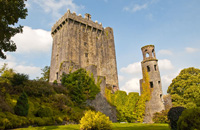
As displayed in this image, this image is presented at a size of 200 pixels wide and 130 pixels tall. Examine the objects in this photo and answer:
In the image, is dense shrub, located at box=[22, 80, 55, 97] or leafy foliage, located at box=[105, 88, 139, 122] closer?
dense shrub, located at box=[22, 80, 55, 97]

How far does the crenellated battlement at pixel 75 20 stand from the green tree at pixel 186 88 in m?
22.0

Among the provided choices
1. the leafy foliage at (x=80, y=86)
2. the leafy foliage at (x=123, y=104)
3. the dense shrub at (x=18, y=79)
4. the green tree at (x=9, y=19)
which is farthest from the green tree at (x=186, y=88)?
the green tree at (x=9, y=19)

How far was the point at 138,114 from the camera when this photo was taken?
27.5 m

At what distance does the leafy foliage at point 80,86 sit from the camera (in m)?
20.8

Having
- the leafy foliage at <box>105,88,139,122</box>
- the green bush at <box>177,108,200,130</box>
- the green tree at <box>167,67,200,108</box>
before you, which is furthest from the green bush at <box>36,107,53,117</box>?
the green tree at <box>167,67,200,108</box>

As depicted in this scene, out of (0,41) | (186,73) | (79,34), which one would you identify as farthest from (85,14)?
(0,41)

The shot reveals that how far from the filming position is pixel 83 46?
37.4 meters

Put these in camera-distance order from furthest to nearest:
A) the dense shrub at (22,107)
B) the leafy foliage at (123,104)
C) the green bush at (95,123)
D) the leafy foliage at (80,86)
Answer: the leafy foliage at (123,104) < the leafy foliage at (80,86) < the dense shrub at (22,107) < the green bush at (95,123)

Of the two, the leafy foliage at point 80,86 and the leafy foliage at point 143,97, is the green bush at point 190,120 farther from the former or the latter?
the leafy foliage at point 143,97

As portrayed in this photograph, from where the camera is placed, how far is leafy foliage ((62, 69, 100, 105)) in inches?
819

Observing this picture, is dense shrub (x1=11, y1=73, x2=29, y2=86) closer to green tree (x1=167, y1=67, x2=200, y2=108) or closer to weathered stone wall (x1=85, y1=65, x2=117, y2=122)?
weathered stone wall (x1=85, y1=65, x2=117, y2=122)

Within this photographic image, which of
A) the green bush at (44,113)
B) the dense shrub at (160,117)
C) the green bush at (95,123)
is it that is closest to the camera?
the green bush at (95,123)

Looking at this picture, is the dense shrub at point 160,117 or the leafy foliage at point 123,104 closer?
the dense shrub at point 160,117

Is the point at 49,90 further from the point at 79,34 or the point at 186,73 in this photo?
the point at 186,73
